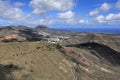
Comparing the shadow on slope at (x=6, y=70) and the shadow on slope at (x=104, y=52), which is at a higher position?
the shadow on slope at (x=6, y=70)

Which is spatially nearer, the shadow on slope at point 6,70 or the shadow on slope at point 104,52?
the shadow on slope at point 6,70

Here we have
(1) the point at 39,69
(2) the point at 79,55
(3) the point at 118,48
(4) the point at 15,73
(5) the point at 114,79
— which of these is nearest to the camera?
(4) the point at 15,73

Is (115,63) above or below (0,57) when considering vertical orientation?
below

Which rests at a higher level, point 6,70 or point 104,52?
point 6,70

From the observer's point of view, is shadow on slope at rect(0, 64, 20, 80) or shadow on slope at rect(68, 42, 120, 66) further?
shadow on slope at rect(68, 42, 120, 66)

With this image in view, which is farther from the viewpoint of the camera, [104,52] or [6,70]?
[104,52]

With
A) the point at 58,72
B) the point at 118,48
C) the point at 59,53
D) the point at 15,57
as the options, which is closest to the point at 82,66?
the point at 59,53

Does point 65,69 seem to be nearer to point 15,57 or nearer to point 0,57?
point 15,57

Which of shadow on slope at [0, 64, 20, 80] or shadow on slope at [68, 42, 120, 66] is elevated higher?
shadow on slope at [0, 64, 20, 80]
